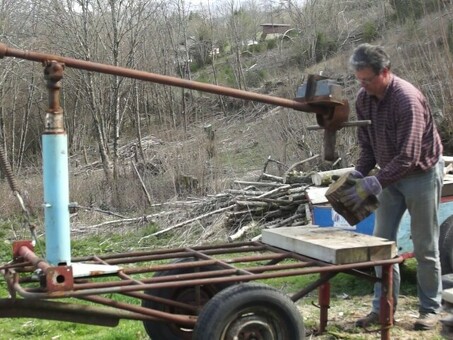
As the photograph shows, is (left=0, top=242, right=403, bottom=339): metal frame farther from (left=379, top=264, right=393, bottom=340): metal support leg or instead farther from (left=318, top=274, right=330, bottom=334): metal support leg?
(left=318, top=274, right=330, bottom=334): metal support leg

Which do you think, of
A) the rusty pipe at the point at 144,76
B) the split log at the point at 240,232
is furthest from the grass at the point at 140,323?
the split log at the point at 240,232

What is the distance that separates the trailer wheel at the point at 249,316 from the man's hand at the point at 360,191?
905 millimetres

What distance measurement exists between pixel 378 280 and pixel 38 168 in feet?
41.8

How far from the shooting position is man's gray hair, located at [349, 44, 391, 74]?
181 inches

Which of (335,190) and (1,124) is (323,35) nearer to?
(1,124)

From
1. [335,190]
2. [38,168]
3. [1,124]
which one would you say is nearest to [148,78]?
[335,190]

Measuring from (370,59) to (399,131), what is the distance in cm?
52

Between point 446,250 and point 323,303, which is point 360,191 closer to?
point 323,303

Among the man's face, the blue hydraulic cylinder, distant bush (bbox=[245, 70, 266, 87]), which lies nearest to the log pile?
the man's face

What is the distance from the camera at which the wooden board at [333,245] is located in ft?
12.9

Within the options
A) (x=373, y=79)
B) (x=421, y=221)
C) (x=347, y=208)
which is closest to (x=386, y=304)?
(x=347, y=208)

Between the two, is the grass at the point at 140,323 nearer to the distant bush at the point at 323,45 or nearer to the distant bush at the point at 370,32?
the distant bush at the point at 370,32

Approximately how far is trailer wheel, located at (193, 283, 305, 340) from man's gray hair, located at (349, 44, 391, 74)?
69.2 inches

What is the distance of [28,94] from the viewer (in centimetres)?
1972
